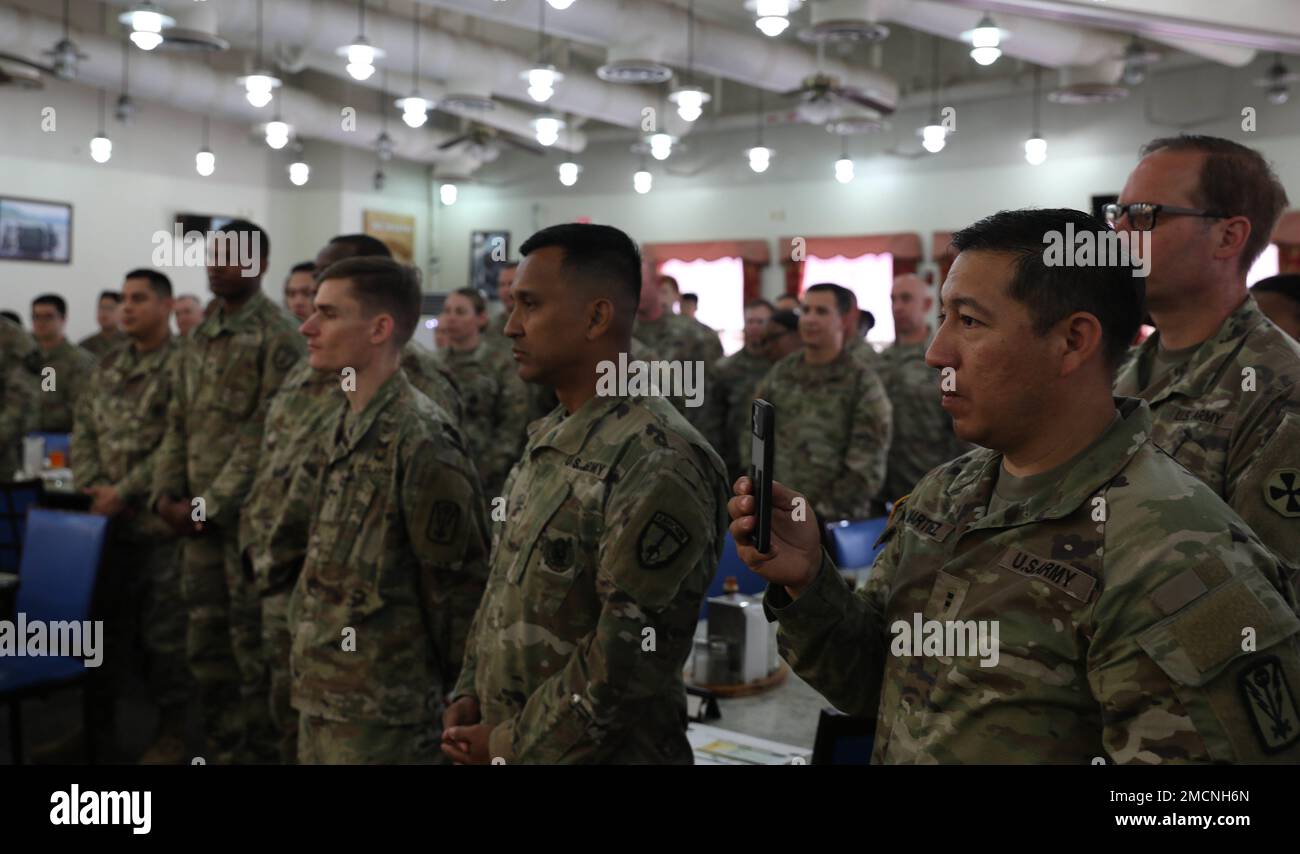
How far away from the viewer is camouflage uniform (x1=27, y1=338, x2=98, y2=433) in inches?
313

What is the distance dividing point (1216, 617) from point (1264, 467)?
75 cm

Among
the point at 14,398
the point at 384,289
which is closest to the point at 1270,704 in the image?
the point at 384,289

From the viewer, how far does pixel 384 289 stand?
9.72 feet

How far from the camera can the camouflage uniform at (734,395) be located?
6.81 metres

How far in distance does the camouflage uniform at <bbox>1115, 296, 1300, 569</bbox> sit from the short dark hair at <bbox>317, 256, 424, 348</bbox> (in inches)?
73.3

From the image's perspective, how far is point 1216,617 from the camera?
1.14 m

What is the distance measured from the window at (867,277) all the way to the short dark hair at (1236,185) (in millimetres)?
10487

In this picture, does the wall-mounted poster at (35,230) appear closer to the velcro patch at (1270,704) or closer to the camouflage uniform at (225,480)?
the camouflage uniform at (225,480)

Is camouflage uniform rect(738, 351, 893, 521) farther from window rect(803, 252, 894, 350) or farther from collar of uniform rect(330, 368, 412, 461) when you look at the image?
window rect(803, 252, 894, 350)

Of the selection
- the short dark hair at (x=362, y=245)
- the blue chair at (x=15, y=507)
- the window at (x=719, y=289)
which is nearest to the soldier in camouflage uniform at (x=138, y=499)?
the blue chair at (x=15, y=507)

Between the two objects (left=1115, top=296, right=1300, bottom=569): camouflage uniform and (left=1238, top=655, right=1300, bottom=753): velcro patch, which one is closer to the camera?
(left=1238, top=655, right=1300, bottom=753): velcro patch

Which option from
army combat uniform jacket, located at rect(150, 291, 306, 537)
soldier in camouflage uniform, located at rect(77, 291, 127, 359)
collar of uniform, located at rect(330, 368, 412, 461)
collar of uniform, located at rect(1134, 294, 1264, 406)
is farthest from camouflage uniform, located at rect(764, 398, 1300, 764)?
soldier in camouflage uniform, located at rect(77, 291, 127, 359)
